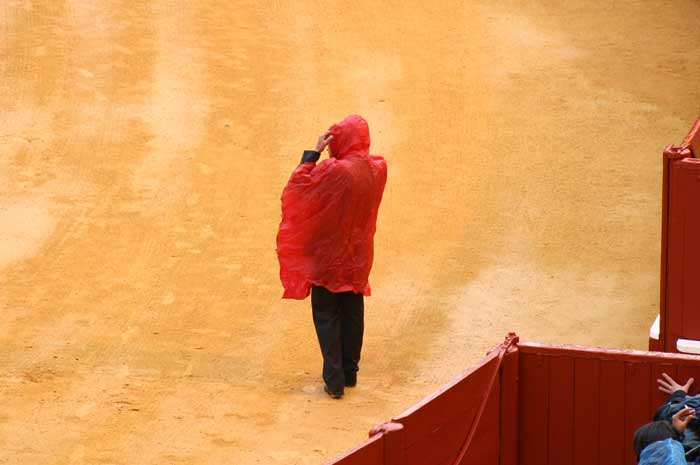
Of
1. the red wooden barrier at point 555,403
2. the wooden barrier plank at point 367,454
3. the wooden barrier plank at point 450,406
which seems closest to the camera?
the wooden barrier plank at point 367,454

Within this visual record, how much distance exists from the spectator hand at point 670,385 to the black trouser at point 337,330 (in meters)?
2.70

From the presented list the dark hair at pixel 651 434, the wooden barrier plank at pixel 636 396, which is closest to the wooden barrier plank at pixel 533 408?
the wooden barrier plank at pixel 636 396

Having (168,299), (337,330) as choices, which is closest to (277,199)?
(168,299)

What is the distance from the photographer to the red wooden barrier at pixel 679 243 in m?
8.45

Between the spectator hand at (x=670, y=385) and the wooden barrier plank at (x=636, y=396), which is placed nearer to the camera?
the spectator hand at (x=670, y=385)

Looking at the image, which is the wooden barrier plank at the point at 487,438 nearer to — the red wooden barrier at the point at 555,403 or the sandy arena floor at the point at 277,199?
the red wooden barrier at the point at 555,403

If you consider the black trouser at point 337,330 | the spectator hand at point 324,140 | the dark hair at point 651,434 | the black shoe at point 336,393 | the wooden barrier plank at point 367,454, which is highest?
the spectator hand at point 324,140

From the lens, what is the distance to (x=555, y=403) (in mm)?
7379

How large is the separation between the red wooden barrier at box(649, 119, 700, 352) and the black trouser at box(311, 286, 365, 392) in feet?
6.45

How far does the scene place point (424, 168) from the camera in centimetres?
1361

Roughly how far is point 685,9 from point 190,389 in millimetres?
10139

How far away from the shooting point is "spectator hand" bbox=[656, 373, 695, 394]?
7064 millimetres

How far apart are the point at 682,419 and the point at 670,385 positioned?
0.35 metres

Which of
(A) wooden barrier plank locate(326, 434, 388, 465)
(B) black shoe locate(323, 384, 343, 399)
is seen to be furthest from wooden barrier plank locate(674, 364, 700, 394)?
(B) black shoe locate(323, 384, 343, 399)
